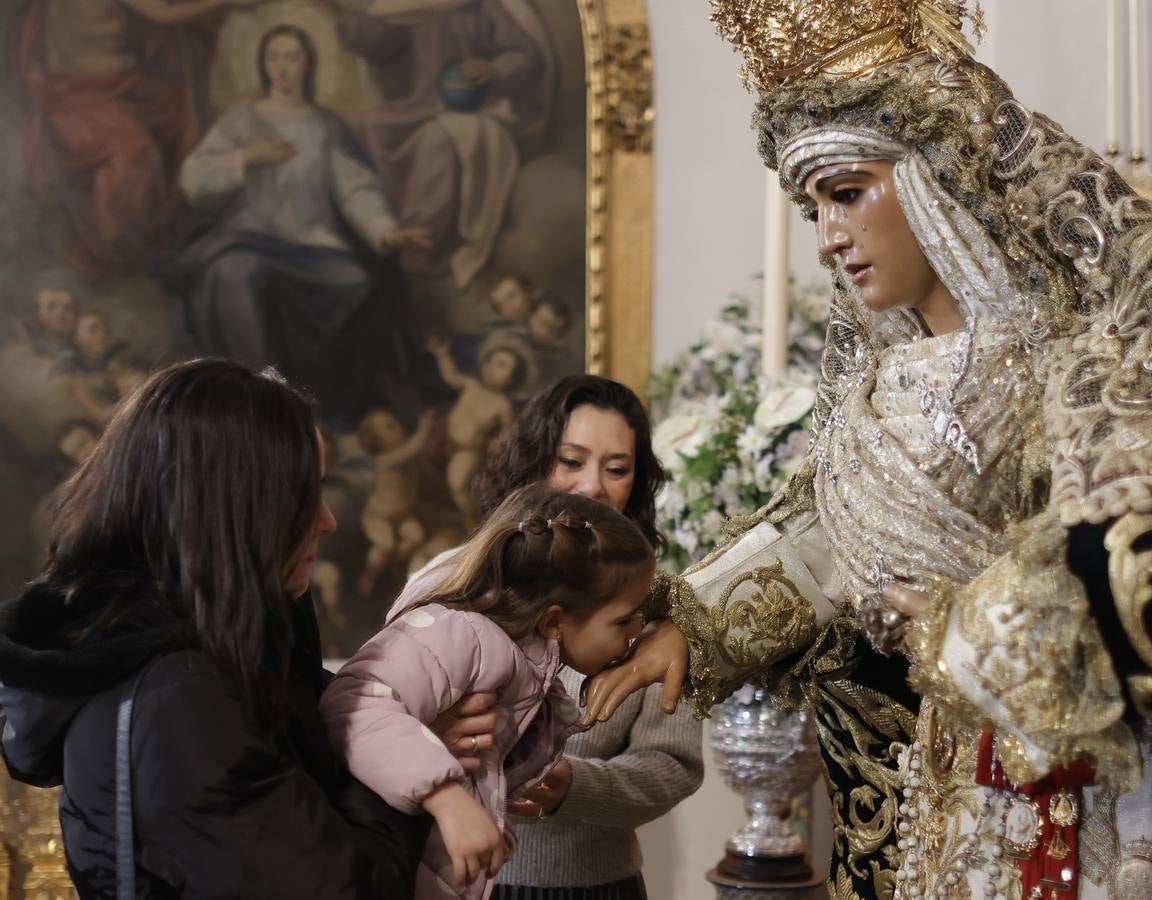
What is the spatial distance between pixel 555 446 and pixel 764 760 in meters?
0.96

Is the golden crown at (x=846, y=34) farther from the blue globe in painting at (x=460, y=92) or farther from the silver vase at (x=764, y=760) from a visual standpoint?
the blue globe in painting at (x=460, y=92)

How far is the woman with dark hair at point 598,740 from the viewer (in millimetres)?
2838

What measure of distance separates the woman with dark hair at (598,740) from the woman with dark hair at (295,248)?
4.19ft

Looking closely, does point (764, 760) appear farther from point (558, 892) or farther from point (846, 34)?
point (846, 34)

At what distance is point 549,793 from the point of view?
7.82 feet

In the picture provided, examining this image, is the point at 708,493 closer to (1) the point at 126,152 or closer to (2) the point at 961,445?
(2) the point at 961,445

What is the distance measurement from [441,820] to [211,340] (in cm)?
300

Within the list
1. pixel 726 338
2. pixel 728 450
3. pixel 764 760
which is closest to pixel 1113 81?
pixel 728 450

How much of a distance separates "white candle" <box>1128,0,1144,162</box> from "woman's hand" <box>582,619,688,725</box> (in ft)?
4.84

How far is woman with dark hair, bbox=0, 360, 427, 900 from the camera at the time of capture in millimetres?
1514

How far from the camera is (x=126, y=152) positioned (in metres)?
4.40

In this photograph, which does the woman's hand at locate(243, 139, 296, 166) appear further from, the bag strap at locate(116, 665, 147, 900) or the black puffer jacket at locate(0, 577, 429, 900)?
the bag strap at locate(116, 665, 147, 900)

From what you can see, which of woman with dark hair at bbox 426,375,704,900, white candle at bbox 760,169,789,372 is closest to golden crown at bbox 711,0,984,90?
woman with dark hair at bbox 426,375,704,900

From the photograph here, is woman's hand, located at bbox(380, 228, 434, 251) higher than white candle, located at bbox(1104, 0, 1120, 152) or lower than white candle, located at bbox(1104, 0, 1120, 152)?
lower
